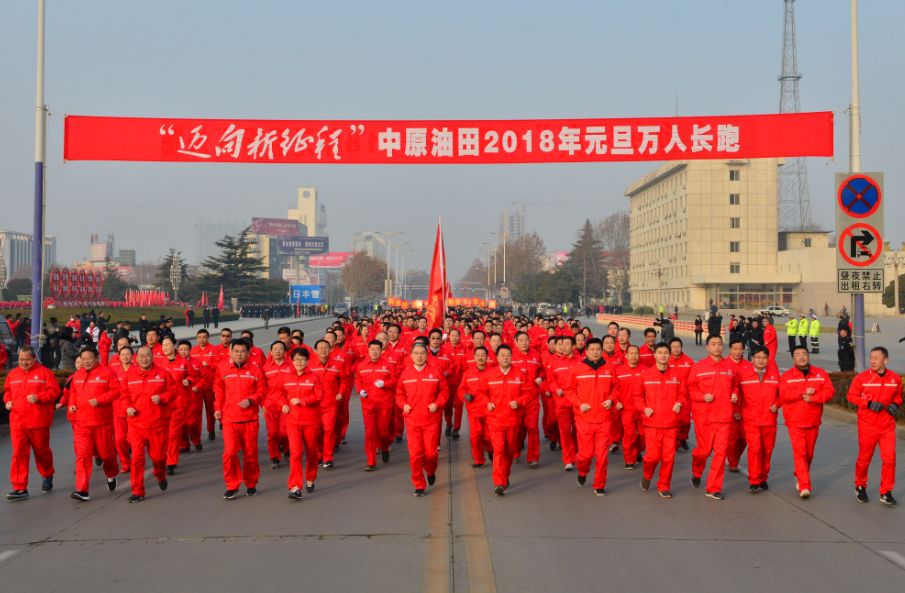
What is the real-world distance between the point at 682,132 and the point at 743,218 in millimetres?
73283

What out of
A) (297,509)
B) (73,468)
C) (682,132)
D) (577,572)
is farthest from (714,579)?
(682,132)

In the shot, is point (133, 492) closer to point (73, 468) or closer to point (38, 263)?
point (73, 468)

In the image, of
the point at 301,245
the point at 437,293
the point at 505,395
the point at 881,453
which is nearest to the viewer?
the point at 881,453

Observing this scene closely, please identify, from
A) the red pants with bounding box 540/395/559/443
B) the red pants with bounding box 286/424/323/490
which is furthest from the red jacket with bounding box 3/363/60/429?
the red pants with bounding box 540/395/559/443

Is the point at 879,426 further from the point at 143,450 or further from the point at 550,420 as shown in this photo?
the point at 143,450

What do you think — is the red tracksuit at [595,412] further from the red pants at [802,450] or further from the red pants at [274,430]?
the red pants at [274,430]

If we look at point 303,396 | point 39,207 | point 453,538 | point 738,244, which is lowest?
point 453,538

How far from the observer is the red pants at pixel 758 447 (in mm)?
8789

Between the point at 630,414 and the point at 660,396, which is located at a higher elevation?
the point at 660,396

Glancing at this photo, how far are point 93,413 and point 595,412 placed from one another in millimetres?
4939

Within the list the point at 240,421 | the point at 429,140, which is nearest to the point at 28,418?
the point at 240,421

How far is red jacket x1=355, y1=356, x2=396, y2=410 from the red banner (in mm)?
8097

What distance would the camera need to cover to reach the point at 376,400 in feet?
33.4

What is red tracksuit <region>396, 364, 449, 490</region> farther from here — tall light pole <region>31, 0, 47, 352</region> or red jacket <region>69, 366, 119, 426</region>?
tall light pole <region>31, 0, 47, 352</region>
